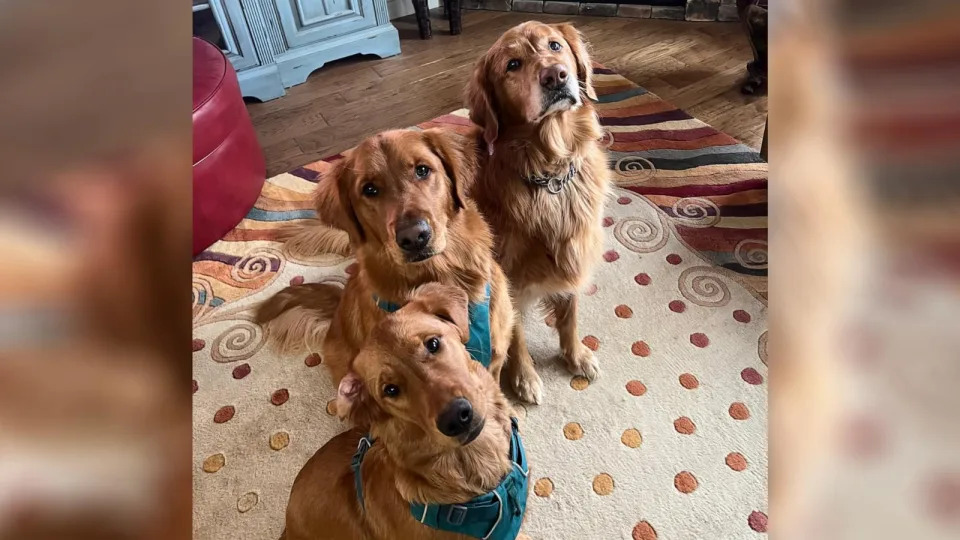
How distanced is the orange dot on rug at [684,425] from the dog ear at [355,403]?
3.55 feet

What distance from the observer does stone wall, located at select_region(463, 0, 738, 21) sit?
3922 mm

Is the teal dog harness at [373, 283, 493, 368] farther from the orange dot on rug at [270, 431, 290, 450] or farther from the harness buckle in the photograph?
the orange dot on rug at [270, 431, 290, 450]

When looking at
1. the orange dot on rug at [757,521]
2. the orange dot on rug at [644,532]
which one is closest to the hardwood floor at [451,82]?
the orange dot on rug at [757,521]

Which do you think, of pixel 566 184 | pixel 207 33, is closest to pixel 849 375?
pixel 566 184

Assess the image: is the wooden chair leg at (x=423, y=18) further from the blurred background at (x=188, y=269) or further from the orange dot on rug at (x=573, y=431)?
the blurred background at (x=188, y=269)

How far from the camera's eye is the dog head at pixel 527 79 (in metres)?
1.74

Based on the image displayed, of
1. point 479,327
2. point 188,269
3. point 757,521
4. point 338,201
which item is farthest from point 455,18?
point 188,269

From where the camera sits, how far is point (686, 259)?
245cm

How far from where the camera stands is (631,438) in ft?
6.33

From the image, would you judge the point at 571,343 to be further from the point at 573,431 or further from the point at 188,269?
the point at 188,269

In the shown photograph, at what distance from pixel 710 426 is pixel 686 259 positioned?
2.52 ft

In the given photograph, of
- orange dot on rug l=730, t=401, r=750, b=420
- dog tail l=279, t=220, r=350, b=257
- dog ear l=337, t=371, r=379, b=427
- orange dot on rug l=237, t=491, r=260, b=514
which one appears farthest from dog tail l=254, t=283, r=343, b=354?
orange dot on rug l=730, t=401, r=750, b=420

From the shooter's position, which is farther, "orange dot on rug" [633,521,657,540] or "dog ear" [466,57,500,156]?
"dog ear" [466,57,500,156]

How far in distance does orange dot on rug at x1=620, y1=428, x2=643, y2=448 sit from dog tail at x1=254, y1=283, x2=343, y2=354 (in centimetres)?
111
